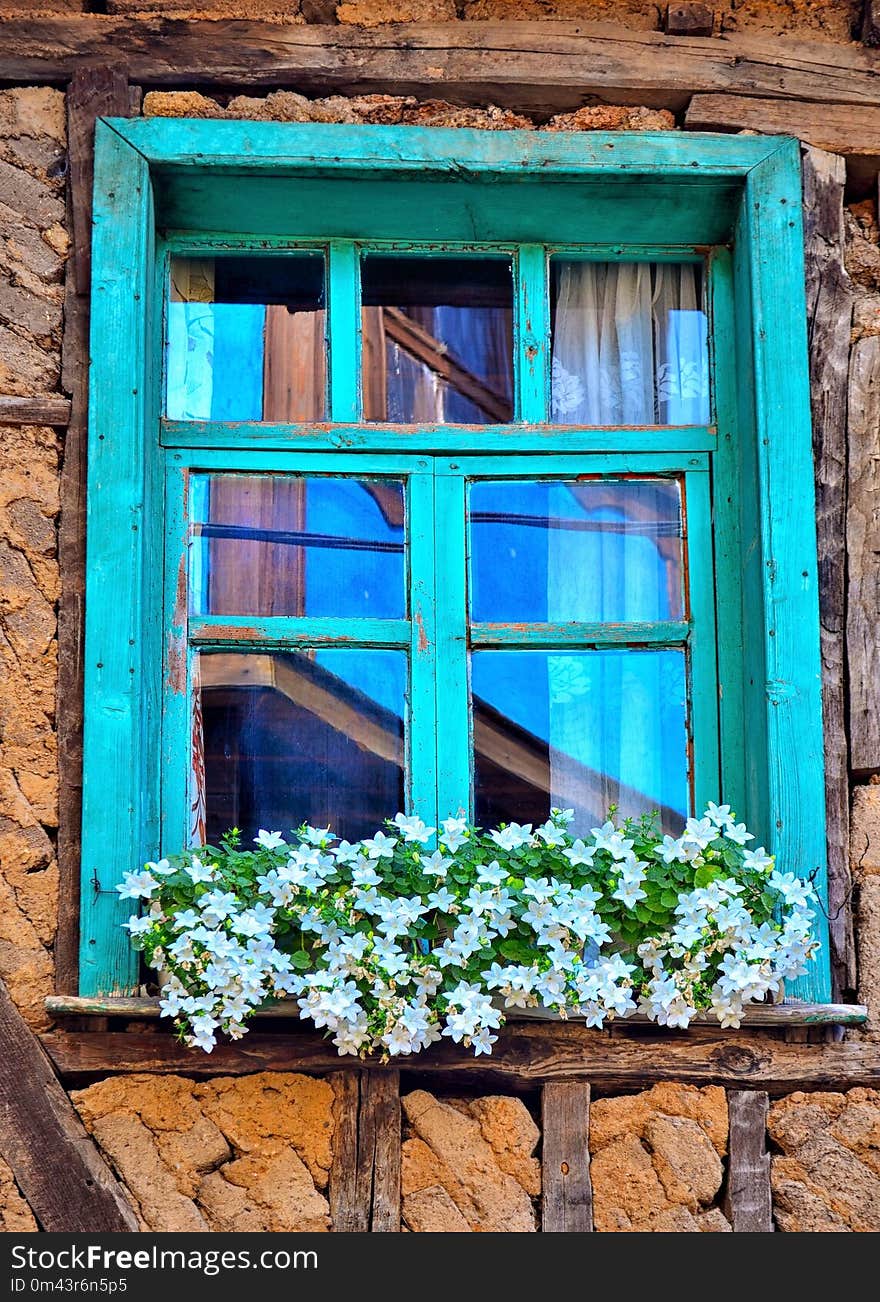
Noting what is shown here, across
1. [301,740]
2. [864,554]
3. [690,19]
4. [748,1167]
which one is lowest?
[748,1167]

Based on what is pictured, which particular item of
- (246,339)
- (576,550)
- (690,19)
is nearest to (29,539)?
(246,339)

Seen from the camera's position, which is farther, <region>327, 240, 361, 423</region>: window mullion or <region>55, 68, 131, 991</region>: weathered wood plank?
<region>327, 240, 361, 423</region>: window mullion

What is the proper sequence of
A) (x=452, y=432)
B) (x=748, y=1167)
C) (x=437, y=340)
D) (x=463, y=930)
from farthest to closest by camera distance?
(x=437, y=340), (x=452, y=432), (x=748, y=1167), (x=463, y=930)

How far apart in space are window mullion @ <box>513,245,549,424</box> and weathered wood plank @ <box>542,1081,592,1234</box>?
4.93 ft

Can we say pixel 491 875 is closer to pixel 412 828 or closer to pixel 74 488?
pixel 412 828

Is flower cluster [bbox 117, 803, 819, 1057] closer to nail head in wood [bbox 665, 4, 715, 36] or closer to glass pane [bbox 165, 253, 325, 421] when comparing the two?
glass pane [bbox 165, 253, 325, 421]

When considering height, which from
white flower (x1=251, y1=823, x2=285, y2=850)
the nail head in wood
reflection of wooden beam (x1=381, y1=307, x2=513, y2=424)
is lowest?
white flower (x1=251, y1=823, x2=285, y2=850)

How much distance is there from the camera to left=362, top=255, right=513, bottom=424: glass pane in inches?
141

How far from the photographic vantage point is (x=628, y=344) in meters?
3.64

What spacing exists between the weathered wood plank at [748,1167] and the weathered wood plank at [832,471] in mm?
305

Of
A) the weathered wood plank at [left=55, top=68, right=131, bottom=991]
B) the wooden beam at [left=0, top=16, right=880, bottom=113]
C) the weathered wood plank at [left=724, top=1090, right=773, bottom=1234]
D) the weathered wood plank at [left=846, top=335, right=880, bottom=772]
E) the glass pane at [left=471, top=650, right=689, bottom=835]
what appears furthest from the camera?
the wooden beam at [left=0, top=16, right=880, bottom=113]

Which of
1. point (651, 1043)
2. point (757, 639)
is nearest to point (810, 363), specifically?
point (757, 639)

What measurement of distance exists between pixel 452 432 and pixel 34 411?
933 millimetres

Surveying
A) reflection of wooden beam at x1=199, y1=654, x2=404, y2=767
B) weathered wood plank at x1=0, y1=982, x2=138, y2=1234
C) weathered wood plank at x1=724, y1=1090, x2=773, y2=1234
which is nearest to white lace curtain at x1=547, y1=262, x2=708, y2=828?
reflection of wooden beam at x1=199, y1=654, x2=404, y2=767
